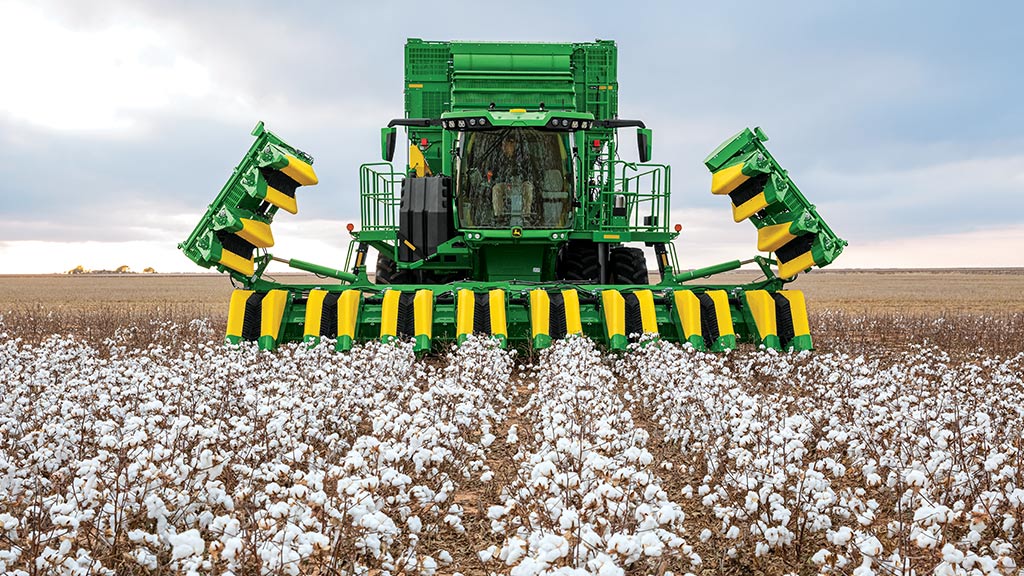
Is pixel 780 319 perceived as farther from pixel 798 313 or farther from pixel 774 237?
pixel 774 237

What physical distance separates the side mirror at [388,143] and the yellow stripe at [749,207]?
4995mm

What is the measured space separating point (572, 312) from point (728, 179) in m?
2.61

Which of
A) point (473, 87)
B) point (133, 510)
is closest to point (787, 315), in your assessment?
point (473, 87)

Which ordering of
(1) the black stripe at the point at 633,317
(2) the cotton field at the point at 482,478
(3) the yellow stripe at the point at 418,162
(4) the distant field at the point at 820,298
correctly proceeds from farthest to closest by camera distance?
1. (4) the distant field at the point at 820,298
2. (3) the yellow stripe at the point at 418,162
3. (1) the black stripe at the point at 633,317
4. (2) the cotton field at the point at 482,478

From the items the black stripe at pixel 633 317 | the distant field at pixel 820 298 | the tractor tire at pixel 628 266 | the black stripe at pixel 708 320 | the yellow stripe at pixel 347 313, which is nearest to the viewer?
the yellow stripe at pixel 347 313

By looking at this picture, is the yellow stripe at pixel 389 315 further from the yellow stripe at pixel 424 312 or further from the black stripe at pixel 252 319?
the black stripe at pixel 252 319

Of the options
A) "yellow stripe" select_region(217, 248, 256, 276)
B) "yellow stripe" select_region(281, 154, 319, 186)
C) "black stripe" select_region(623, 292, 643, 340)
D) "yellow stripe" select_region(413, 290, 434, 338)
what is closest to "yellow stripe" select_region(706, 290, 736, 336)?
"black stripe" select_region(623, 292, 643, 340)

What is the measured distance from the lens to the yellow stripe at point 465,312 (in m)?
9.83

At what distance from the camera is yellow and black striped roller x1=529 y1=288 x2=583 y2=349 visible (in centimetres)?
985

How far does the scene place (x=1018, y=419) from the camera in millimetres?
6508

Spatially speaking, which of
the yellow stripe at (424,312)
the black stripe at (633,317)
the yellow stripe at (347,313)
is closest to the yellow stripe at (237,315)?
the yellow stripe at (347,313)

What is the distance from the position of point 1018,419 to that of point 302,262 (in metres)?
8.59

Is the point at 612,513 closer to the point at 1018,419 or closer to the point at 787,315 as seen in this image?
the point at 1018,419

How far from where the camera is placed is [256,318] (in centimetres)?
1031
